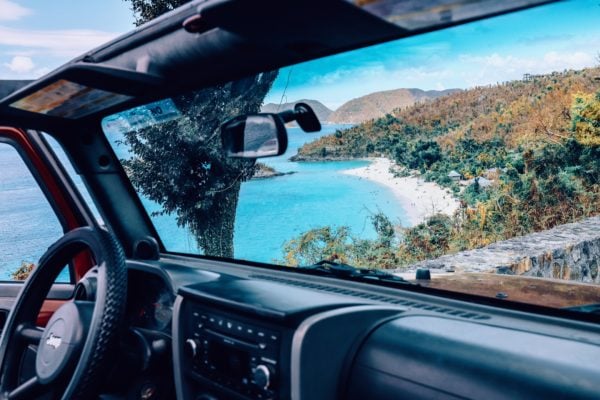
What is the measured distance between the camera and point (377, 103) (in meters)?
3.25

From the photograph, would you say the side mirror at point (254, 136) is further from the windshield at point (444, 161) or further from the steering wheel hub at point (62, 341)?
the steering wheel hub at point (62, 341)

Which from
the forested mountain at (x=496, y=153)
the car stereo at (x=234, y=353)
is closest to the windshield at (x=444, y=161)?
the forested mountain at (x=496, y=153)

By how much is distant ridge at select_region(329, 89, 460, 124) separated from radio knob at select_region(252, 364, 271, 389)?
4.97 ft

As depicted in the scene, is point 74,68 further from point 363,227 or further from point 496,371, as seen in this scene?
point 496,371

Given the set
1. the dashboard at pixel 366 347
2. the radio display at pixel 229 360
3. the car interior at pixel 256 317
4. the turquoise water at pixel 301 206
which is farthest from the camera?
the turquoise water at pixel 301 206

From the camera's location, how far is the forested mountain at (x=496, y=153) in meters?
2.39

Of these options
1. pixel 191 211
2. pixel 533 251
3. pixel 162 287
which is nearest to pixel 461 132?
pixel 533 251

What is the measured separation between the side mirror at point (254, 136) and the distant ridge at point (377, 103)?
0.67 meters

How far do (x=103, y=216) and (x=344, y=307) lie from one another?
2.30 meters

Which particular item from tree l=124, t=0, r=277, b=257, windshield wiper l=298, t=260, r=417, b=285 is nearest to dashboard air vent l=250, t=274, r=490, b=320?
windshield wiper l=298, t=260, r=417, b=285

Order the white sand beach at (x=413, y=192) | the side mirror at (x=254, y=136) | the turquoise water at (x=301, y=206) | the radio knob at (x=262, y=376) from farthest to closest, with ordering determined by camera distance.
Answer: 1. the turquoise water at (x=301, y=206)
2. the white sand beach at (x=413, y=192)
3. the side mirror at (x=254, y=136)
4. the radio knob at (x=262, y=376)

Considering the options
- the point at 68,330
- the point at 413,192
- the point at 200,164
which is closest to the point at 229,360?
the point at 68,330

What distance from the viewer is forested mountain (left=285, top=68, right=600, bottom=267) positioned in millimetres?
2389

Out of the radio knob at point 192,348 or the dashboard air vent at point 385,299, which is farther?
the radio knob at point 192,348
